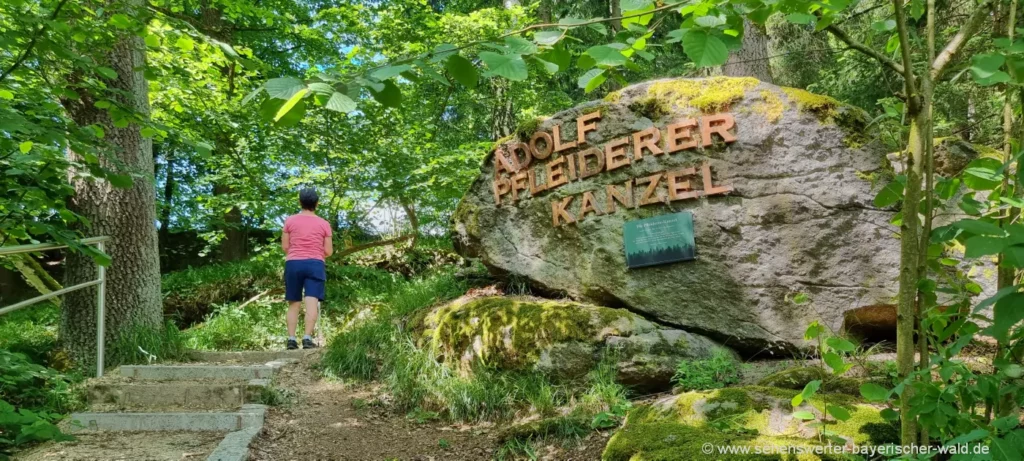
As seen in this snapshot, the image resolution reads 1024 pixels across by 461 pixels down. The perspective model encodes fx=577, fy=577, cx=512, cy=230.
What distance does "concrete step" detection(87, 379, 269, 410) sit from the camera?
13.3 feet

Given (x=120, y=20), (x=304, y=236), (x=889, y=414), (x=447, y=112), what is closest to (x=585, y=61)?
(x=889, y=414)

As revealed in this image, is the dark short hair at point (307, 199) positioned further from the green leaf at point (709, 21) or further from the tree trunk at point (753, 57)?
the tree trunk at point (753, 57)

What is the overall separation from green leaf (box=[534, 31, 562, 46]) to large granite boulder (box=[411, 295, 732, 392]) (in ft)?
10.6

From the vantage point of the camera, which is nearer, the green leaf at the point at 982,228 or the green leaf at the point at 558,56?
the green leaf at the point at 982,228

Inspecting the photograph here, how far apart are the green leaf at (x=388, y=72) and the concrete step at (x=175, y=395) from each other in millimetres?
3724

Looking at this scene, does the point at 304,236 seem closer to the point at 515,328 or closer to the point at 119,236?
the point at 119,236

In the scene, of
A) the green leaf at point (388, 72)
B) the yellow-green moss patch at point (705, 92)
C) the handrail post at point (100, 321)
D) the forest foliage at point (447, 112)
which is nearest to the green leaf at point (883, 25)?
the forest foliage at point (447, 112)

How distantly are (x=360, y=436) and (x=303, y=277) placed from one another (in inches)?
88.3

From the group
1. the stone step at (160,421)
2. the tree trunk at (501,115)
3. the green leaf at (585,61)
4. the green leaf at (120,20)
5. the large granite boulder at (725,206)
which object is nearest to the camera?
the green leaf at (585,61)

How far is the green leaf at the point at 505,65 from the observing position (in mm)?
1218

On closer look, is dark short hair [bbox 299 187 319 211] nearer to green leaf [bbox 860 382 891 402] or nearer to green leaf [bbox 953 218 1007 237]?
green leaf [bbox 860 382 891 402]

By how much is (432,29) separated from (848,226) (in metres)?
6.46

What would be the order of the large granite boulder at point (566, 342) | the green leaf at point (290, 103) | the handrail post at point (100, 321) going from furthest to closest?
1. the handrail post at point (100, 321)
2. the large granite boulder at point (566, 342)
3. the green leaf at point (290, 103)

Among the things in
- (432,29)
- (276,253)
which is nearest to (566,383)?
(276,253)
